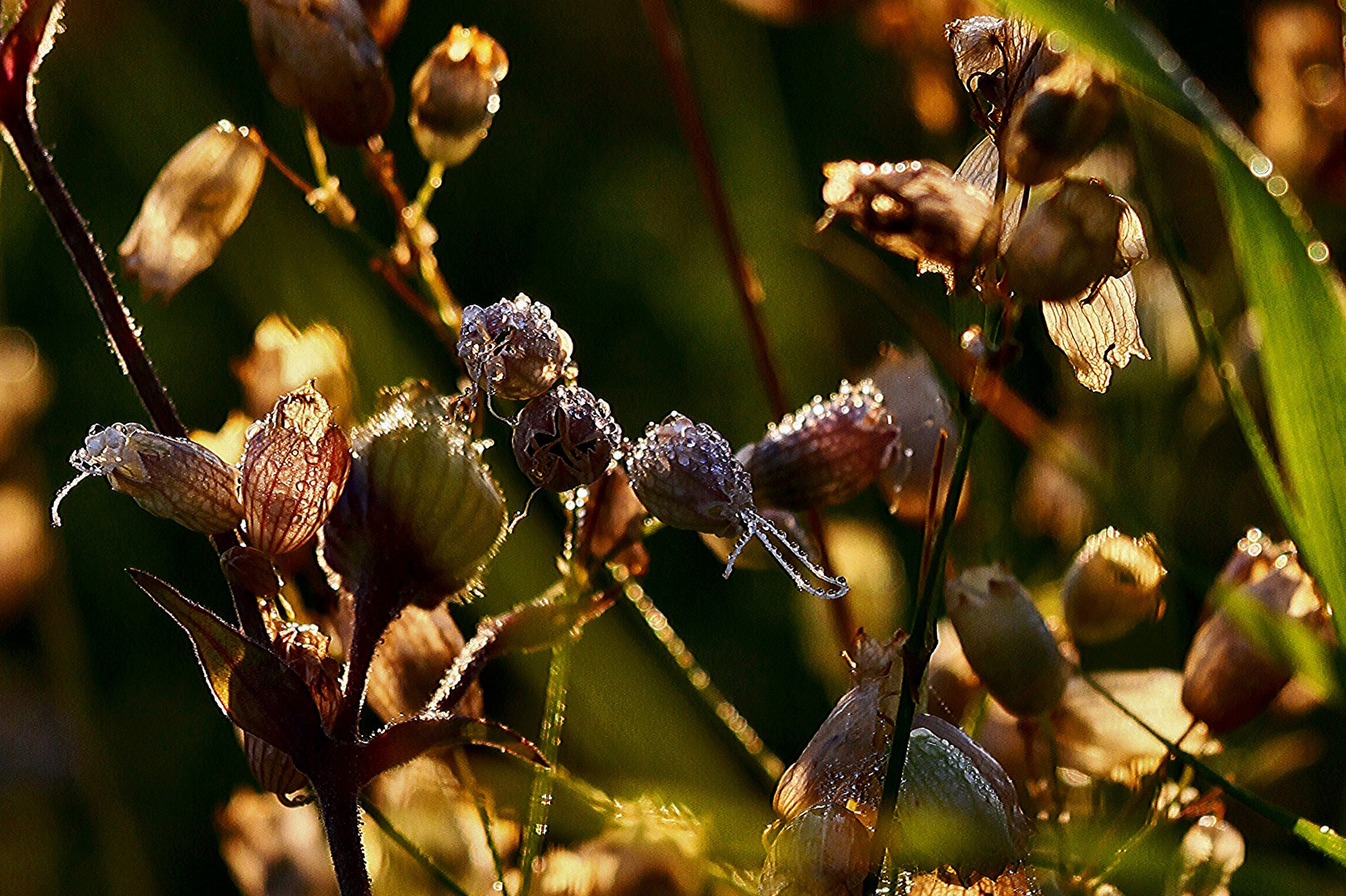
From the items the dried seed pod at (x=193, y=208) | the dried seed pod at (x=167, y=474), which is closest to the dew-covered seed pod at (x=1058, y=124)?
the dried seed pod at (x=167, y=474)

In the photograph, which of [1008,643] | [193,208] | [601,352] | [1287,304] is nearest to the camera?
[1287,304]

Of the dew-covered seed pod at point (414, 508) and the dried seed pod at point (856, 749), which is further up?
the dew-covered seed pod at point (414, 508)

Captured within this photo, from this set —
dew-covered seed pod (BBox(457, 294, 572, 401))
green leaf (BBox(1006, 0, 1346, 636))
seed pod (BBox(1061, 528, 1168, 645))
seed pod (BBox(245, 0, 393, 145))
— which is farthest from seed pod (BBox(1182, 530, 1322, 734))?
seed pod (BBox(245, 0, 393, 145))

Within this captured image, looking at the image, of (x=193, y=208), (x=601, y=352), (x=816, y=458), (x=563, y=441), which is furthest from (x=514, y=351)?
(x=601, y=352)

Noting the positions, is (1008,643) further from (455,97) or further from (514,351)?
(455,97)

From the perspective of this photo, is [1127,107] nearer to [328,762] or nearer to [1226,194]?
[1226,194]

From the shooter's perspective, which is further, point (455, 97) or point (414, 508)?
point (455, 97)

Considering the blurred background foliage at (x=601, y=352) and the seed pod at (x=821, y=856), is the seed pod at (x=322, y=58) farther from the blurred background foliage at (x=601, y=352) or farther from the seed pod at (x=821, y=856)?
the seed pod at (x=821, y=856)
